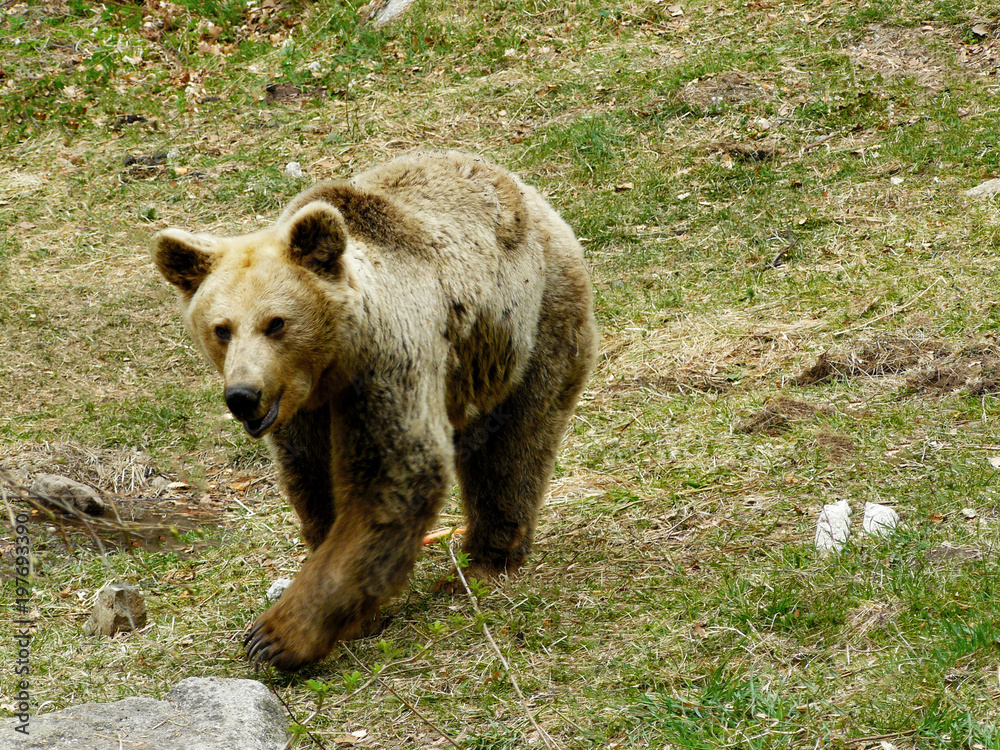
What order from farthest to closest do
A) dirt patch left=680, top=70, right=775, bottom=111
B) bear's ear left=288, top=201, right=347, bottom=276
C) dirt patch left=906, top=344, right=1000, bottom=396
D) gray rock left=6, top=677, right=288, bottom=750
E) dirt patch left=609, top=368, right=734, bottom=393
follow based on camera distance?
dirt patch left=680, top=70, right=775, bottom=111
dirt patch left=609, top=368, right=734, bottom=393
dirt patch left=906, top=344, right=1000, bottom=396
bear's ear left=288, top=201, right=347, bottom=276
gray rock left=6, top=677, right=288, bottom=750

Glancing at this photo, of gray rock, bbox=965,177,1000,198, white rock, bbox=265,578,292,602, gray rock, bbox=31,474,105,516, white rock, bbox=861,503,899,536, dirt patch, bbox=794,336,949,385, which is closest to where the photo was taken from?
white rock, bbox=861,503,899,536

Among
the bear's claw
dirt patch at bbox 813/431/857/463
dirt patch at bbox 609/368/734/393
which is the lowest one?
dirt patch at bbox 609/368/734/393

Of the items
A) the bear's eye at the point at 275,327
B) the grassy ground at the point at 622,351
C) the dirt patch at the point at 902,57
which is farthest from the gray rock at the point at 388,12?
the bear's eye at the point at 275,327

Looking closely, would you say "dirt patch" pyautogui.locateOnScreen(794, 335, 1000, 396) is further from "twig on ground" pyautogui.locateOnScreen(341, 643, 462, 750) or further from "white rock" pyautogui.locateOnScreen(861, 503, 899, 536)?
"twig on ground" pyautogui.locateOnScreen(341, 643, 462, 750)

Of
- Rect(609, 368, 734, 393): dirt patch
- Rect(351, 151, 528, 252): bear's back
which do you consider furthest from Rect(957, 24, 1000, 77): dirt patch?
Rect(351, 151, 528, 252): bear's back

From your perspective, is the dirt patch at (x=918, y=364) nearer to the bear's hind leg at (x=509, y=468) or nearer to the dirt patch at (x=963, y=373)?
the dirt patch at (x=963, y=373)

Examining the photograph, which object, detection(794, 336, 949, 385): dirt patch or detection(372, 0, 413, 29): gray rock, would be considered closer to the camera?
detection(794, 336, 949, 385): dirt patch

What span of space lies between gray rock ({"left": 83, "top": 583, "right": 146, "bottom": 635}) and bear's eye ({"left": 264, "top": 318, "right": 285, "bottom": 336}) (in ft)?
5.26

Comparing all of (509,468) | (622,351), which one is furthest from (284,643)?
(622,351)

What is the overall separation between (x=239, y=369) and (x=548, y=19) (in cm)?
913

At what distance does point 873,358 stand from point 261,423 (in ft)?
12.8

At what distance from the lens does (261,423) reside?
3.83m

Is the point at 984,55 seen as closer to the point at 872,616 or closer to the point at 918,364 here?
the point at 918,364

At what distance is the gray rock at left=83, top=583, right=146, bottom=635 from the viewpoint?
4676 millimetres
